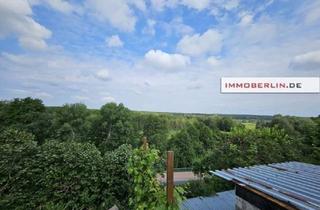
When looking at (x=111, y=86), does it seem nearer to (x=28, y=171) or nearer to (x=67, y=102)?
(x=67, y=102)

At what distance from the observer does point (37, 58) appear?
11.4m

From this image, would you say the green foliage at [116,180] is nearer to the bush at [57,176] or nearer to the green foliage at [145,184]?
the bush at [57,176]

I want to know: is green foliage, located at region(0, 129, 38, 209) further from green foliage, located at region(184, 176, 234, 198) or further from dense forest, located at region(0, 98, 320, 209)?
green foliage, located at region(184, 176, 234, 198)

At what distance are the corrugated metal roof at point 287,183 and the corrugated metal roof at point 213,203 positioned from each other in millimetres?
3423

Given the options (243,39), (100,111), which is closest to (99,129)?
(100,111)

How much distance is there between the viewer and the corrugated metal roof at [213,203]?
22.8ft

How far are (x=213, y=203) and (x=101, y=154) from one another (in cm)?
608

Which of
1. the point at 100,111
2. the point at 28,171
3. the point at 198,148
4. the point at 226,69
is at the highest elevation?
the point at 226,69

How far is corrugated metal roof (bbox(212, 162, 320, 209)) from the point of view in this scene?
2.44 metres

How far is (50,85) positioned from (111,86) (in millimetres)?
5022

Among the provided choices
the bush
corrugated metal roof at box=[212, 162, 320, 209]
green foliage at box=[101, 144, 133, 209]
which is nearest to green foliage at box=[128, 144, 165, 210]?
corrugated metal roof at box=[212, 162, 320, 209]

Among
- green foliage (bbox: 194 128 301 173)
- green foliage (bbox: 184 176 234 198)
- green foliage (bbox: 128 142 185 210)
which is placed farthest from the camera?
green foliage (bbox: 194 128 301 173)

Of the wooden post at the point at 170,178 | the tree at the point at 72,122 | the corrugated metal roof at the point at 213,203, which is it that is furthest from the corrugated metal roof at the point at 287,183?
the tree at the point at 72,122

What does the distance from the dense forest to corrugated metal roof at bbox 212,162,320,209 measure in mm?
1513
